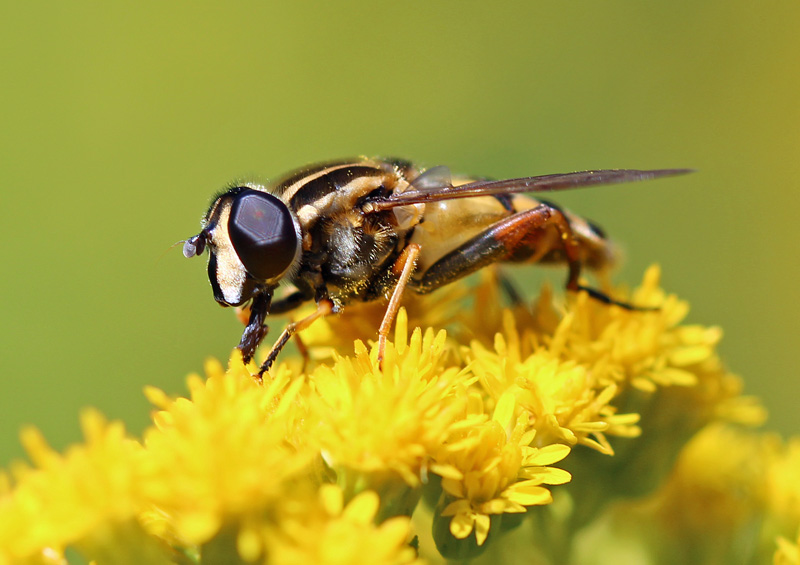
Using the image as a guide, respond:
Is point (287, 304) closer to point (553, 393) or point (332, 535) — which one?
point (553, 393)

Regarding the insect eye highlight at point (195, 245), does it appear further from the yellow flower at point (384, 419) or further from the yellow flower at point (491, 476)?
the yellow flower at point (491, 476)

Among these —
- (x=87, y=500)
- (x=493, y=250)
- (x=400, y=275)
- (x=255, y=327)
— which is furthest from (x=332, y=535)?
(x=493, y=250)

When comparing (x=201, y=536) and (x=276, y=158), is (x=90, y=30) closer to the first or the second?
(x=276, y=158)

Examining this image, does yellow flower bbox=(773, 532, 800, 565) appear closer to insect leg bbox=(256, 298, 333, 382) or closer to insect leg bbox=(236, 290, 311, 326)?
insect leg bbox=(256, 298, 333, 382)

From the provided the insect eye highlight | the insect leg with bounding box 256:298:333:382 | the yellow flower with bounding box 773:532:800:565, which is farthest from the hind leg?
the yellow flower with bounding box 773:532:800:565

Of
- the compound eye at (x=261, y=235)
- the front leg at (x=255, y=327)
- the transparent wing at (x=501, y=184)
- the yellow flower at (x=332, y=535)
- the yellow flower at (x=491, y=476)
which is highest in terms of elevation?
the compound eye at (x=261, y=235)

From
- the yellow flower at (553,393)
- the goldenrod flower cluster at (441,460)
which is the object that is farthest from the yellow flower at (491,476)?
the yellow flower at (553,393)

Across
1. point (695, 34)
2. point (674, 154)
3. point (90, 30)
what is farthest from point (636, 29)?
point (90, 30)
